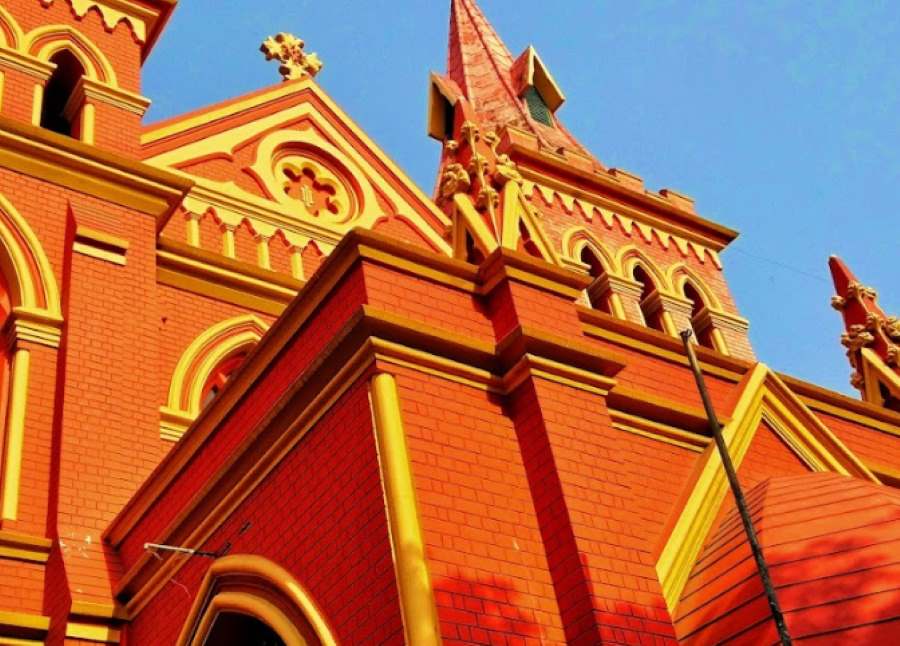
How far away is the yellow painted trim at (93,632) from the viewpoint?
8.69 metres

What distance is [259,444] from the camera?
7.74 metres

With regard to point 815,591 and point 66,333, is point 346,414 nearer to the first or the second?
point 815,591

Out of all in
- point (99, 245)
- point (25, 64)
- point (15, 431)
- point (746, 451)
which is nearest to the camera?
point (746, 451)

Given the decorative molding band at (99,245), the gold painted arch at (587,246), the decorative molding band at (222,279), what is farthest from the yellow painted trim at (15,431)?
the gold painted arch at (587,246)

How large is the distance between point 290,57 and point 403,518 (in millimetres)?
12532

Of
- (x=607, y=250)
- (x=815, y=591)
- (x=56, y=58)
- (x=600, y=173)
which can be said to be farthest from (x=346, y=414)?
(x=600, y=173)

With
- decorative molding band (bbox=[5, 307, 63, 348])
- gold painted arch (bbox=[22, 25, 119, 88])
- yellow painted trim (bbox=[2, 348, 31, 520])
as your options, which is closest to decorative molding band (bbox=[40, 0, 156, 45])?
gold painted arch (bbox=[22, 25, 119, 88])

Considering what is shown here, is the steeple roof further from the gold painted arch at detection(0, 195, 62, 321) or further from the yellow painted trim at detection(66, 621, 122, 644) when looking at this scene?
the yellow painted trim at detection(66, 621, 122, 644)

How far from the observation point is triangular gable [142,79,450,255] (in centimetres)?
1484

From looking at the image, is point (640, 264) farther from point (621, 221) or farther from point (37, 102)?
point (37, 102)

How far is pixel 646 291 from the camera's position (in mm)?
18406

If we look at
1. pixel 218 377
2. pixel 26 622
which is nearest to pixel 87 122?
pixel 218 377

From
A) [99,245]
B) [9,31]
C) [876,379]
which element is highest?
[9,31]

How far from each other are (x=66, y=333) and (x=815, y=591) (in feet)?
22.3
